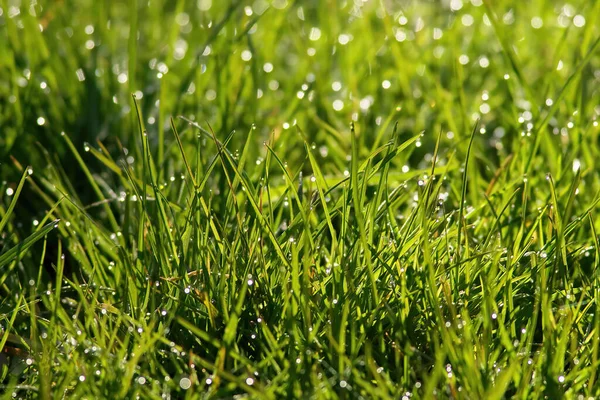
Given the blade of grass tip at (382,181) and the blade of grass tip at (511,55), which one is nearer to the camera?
the blade of grass tip at (382,181)

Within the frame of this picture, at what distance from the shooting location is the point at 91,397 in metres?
0.99

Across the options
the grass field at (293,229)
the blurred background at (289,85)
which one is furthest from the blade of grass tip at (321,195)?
the blurred background at (289,85)

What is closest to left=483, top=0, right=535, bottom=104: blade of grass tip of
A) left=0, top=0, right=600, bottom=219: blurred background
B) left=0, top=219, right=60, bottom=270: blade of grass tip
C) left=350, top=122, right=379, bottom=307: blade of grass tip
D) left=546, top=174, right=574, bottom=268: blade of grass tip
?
left=0, top=0, right=600, bottom=219: blurred background

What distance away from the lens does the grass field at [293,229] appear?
1015mm

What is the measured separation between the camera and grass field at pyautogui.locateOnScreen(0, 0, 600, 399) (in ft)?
3.33

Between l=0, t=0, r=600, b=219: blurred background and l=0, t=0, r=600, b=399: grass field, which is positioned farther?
l=0, t=0, r=600, b=219: blurred background

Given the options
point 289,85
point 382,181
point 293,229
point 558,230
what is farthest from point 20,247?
point 289,85

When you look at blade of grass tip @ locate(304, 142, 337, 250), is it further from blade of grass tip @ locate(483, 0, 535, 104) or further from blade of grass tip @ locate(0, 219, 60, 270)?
blade of grass tip @ locate(483, 0, 535, 104)

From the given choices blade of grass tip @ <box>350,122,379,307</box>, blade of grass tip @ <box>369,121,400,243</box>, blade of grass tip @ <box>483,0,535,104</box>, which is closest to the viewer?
blade of grass tip @ <box>350,122,379,307</box>

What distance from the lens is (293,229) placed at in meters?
1.18

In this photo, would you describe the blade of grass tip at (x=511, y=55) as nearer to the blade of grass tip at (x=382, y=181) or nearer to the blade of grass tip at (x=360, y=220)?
the blade of grass tip at (x=382, y=181)

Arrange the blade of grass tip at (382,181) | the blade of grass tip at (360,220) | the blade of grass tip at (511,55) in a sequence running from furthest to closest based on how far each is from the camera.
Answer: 1. the blade of grass tip at (511,55)
2. the blade of grass tip at (382,181)
3. the blade of grass tip at (360,220)

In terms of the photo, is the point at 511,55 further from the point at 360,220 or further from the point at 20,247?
the point at 20,247

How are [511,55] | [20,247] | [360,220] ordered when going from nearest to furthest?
[360,220]
[20,247]
[511,55]
